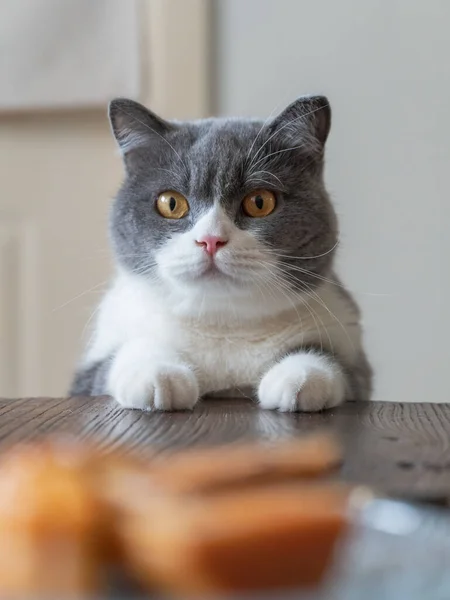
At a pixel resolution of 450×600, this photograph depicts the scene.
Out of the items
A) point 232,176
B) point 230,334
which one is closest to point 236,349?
point 230,334

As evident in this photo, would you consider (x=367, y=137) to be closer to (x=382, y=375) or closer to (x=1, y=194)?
(x=382, y=375)

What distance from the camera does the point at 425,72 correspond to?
1.75m

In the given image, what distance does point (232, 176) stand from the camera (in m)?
1.02

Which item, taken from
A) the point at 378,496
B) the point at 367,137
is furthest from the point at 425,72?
the point at 378,496

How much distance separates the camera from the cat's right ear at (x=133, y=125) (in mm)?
1124

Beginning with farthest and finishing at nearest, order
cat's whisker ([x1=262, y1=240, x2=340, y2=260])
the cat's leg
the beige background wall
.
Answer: the beige background wall, cat's whisker ([x1=262, y1=240, x2=340, y2=260]), the cat's leg

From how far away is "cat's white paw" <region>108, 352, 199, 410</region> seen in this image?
34.5 inches

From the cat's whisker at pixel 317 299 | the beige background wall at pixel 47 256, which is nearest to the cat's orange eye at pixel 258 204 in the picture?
the cat's whisker at pixel 317 299

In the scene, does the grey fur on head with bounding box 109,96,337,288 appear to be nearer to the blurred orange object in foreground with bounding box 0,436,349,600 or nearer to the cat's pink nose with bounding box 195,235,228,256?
the cat's pink nose with bounding box 195,235,228,256

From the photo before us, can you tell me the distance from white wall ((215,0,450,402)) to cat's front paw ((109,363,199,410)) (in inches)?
37.1

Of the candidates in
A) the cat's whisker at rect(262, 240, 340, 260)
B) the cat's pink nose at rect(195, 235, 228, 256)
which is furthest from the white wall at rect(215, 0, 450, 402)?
the cat's pink nose at rect(195, 235, 228, 256)

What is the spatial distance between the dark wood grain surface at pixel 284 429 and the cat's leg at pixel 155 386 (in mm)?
21

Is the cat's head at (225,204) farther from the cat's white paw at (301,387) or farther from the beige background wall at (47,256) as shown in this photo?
the beige background wall at (47,256)

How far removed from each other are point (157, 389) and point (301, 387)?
18 centimetres
